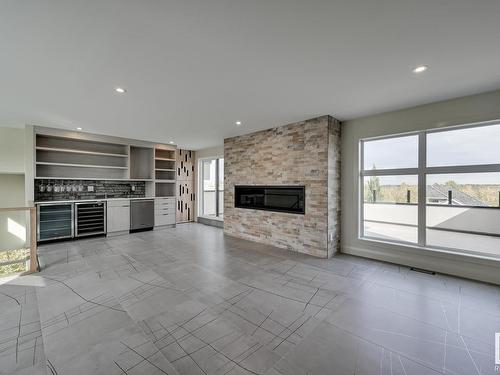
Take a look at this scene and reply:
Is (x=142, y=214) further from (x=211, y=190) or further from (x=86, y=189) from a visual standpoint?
(x=211, y=190)

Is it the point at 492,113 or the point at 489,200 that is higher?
the point at 492,113

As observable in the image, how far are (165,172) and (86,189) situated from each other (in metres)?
2.25

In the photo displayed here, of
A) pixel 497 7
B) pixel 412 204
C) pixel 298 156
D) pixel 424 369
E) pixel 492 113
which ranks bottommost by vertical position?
pixel 424 369

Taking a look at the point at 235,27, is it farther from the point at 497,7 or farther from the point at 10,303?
the point at 10,303

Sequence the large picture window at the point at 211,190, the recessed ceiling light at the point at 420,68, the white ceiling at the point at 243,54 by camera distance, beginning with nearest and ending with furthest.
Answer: the white ceiling at the point at 243,54 < the recessed ceiling light at the point at 420,68 < the large picture window at the point at 211,190

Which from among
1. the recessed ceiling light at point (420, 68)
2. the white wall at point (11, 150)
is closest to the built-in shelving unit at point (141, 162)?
the white wall at point (11, 150)

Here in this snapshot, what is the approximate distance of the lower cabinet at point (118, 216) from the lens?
570 centimetres

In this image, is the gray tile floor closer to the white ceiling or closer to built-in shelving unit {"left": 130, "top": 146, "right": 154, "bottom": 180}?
the white ceiling

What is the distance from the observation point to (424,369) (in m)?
1.61

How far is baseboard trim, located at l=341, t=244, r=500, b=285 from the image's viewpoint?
305 centimetres

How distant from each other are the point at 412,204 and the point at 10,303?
566 centimetres

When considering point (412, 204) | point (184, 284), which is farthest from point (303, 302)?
point (412, 204)

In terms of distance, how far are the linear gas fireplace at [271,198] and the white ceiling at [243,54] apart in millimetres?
1669

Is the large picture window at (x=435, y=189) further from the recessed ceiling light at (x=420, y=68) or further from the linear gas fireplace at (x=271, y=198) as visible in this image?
the recessed ceiling light at (x=420, y=68)
